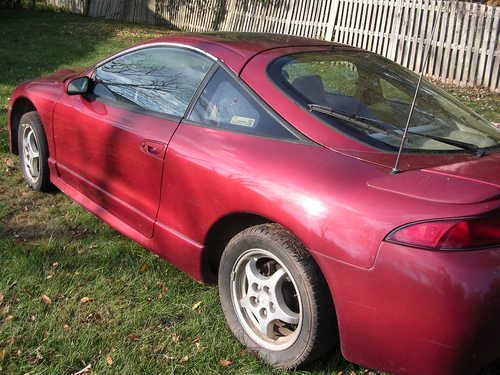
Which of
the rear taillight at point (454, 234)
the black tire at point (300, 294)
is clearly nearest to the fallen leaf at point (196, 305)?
the black tire at point (300, 294)

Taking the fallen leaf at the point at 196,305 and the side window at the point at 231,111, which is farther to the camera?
the fallen leaf at the point at 196,305

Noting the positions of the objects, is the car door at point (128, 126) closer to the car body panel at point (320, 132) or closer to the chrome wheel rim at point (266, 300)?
the car body panel at point (320, 132)

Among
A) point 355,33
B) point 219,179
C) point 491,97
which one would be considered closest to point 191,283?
point 219,179

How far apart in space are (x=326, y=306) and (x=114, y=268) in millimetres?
1701

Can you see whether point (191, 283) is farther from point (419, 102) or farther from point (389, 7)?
point (389, 7)

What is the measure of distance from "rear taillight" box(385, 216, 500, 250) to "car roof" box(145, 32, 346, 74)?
1.42 meters

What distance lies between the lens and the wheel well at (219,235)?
2.90 metres

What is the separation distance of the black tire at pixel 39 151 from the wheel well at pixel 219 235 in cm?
204

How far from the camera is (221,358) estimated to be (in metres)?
2.92

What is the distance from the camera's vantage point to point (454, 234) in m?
2.18

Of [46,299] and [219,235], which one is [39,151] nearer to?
[46,299]

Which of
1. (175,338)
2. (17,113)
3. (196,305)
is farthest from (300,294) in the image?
(17,113)

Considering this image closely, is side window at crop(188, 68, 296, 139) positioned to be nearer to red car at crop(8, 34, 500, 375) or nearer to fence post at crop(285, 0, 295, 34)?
red car at crop(8, 34, 500, 375)

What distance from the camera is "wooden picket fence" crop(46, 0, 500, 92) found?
32.6 ft
